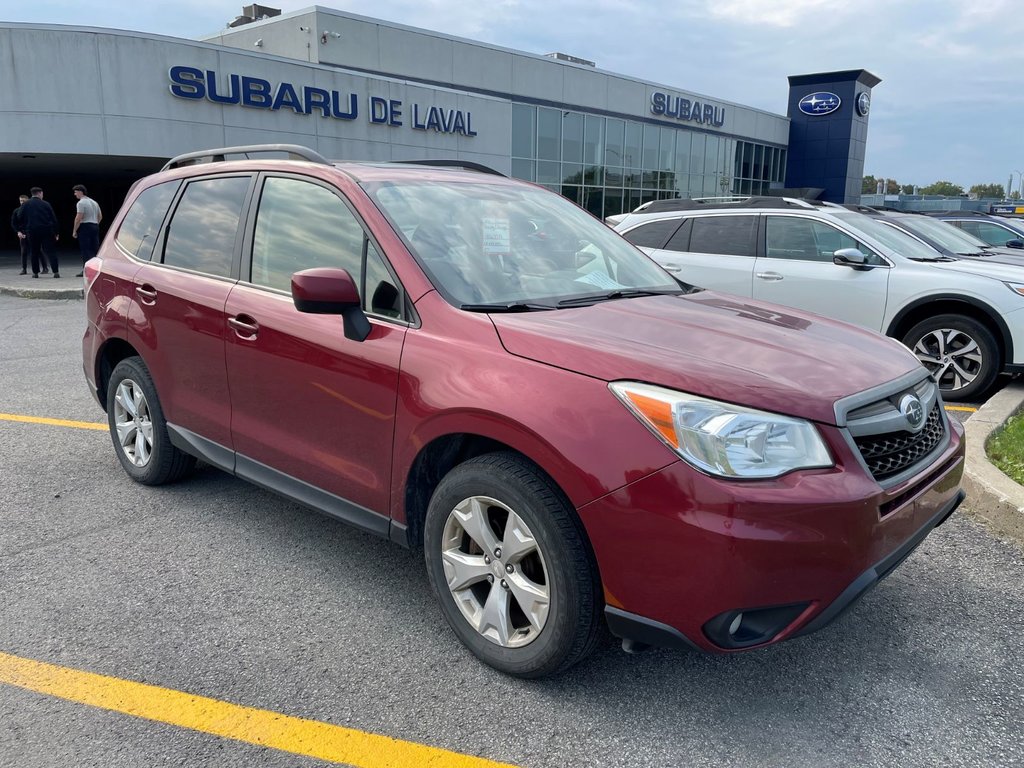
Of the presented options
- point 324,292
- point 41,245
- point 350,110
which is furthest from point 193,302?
point 350,110

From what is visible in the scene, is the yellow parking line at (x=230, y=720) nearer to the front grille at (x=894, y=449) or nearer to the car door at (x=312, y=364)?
the car door at (x=312, y=364)

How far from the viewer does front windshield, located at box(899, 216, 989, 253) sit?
8.25m

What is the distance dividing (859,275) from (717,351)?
5.19 meters

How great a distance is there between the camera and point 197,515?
13.5ft

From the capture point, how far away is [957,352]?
663 cm

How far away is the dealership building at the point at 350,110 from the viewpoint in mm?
19891

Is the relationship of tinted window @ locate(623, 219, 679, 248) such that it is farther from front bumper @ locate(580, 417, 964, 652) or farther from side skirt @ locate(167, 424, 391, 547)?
front bumper @ locate(580, 417, 964, 652)

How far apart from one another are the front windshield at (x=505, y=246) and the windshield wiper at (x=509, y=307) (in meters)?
0.03

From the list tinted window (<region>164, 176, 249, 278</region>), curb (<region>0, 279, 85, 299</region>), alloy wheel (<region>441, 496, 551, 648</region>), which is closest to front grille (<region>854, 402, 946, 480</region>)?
alloy wheel (<region>441, 496, 551, 648</region>)

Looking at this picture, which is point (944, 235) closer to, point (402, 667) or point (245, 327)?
point (245, 327)

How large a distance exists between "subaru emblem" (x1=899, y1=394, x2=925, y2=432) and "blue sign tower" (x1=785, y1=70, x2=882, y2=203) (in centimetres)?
4609

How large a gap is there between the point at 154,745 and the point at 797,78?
5108 cm

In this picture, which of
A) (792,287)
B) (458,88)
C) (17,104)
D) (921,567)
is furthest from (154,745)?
(458,88)

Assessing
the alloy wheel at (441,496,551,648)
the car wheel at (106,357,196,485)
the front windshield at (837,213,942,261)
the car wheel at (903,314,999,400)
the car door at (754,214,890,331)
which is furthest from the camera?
the front windshield at (837,213,942,261)
